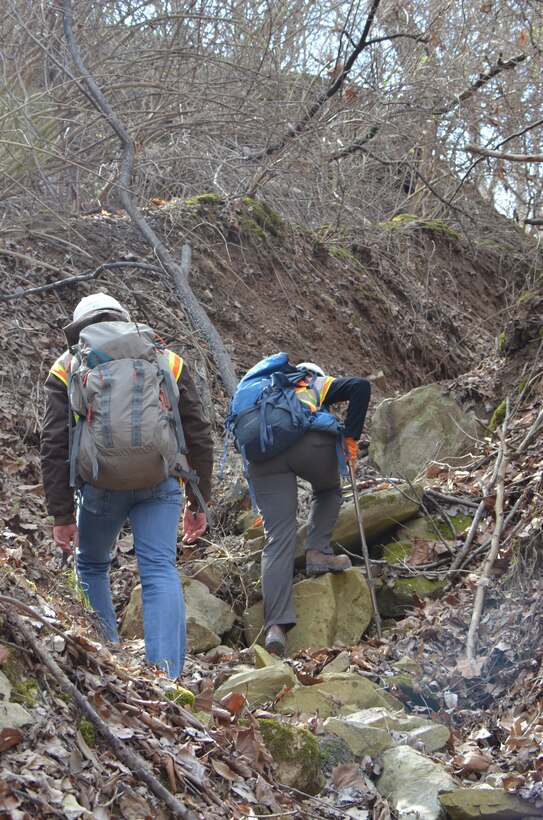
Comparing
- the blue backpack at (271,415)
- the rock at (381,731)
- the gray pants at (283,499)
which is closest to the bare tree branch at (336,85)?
the blue backpack at (271,415)

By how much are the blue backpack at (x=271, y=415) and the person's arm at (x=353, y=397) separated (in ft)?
0.31

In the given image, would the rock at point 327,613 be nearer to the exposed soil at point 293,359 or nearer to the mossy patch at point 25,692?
the exposed soil at point 293,359

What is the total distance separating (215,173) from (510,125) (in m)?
4.01

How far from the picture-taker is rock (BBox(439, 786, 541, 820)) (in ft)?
11.9

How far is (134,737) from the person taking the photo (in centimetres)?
320

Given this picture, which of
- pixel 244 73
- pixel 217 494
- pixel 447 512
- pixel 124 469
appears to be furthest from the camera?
pixel 244 73

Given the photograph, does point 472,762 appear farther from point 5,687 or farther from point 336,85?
point 336,85

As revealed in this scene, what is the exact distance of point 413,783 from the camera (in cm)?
391

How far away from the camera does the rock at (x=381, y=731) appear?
4258 mm

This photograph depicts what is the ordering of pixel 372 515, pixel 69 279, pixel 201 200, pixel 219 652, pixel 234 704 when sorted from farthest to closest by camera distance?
pixel 201 200 → pixel 69 279 → pixel 372 515 → pixel 219 652 → pixel 234 704

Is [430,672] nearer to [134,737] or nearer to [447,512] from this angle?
[447,512]

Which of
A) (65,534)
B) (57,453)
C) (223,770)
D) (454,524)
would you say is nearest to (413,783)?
(223,770)

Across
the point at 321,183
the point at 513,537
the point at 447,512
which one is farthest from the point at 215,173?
the point at 513,537

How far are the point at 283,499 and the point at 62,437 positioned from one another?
214 cm
